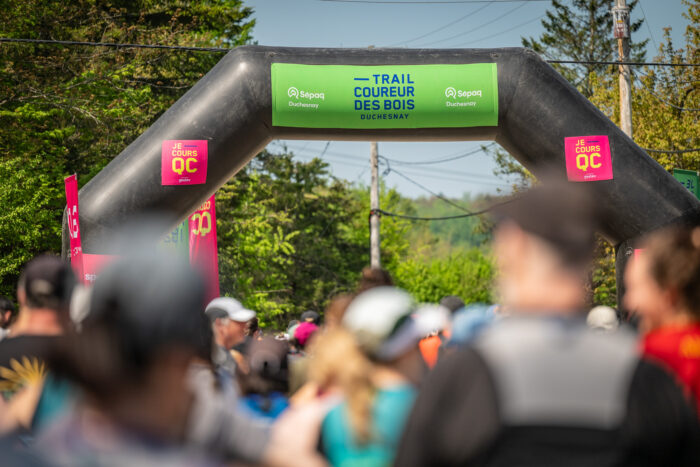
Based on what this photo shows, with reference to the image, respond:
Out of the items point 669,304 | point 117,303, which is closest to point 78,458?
point 117,303

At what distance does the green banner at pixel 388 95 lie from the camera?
870cm

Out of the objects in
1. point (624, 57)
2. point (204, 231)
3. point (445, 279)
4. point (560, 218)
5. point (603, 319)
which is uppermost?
point (624, 57)

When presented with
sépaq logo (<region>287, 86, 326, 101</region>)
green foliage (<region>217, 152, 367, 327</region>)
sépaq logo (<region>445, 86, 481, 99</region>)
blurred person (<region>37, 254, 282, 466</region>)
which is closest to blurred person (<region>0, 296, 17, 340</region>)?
sépaq logo (<region>287, 86, 326, 101</region>)

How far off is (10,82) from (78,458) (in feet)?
52.7

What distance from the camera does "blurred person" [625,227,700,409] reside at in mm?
2477

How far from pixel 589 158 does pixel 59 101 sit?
1146 centimetres

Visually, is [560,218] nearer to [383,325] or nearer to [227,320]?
[383,325]

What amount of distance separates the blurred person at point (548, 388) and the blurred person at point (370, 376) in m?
0.57

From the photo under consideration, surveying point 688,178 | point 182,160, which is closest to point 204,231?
point 182,160

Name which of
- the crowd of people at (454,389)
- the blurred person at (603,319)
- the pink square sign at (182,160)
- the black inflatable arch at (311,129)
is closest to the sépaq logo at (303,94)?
the black inflatable arch at (311,129)

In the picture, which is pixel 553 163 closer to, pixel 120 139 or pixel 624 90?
pixel 624 90

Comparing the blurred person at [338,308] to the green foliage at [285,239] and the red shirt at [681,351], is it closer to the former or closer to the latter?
the red shirt at [681,351]

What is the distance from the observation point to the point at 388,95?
8.77 meters

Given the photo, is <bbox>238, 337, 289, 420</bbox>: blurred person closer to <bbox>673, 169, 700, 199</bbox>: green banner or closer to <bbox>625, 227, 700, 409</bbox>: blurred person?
<bbox>625, 227, 700, 409</bbox>: blurred person
